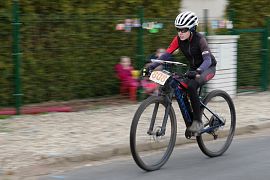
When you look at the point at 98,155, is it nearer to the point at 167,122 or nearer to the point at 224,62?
the point at 167,122

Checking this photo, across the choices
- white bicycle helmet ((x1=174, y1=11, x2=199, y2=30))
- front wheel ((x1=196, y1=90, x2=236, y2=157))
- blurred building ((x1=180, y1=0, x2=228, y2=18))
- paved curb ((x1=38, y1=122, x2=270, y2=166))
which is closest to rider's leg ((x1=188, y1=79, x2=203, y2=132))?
front wheel ((x1=196, y1=90, x2=236, y2=157))

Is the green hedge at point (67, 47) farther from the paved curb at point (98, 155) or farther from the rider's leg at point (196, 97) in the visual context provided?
the rider's leg at point (196, 97)

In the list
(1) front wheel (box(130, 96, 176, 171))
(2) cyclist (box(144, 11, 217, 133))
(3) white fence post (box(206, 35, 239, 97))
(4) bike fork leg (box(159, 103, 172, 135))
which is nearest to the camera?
(1) front wheel (box(130, 96, 176, 171))

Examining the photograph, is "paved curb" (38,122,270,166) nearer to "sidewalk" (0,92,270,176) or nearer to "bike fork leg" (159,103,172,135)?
"sidewalk" (0,92,270,176)

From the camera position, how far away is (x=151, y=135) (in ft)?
22.4

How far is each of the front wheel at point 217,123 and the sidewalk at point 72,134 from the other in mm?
794

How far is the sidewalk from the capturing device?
23.4 ft

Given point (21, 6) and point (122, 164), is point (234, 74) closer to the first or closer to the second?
point (21, 6)

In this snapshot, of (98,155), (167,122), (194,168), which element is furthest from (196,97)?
(98,155)

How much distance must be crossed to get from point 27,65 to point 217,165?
14.2ft

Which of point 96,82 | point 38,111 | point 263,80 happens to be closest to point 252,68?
point 263,80

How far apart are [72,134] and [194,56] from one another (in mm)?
2365

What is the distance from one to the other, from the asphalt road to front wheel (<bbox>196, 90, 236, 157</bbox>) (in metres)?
0.14

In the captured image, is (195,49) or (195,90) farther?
(195,49)
